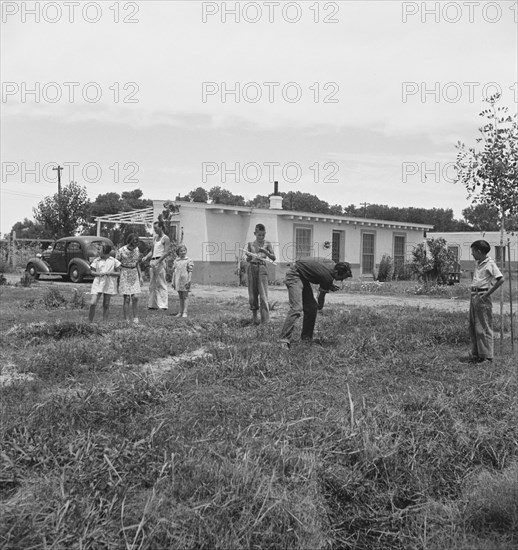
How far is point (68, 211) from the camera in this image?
43812 millimetres

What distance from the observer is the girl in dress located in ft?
38.3

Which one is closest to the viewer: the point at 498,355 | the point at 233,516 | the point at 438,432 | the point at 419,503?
the point at 233,516

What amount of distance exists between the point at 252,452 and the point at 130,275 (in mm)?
7582

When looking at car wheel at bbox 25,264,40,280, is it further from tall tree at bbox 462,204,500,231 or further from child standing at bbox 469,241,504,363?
child standing at bbox 469,241,504,363

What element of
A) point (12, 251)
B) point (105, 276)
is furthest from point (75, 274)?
point (105, 276)

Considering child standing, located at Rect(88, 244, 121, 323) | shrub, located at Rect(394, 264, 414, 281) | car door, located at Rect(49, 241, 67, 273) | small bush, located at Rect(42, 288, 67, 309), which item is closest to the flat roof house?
shrub, located at Rect(394, 264, 414, 281)

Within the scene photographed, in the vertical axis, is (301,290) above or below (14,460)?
above

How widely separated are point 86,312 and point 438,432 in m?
8.94

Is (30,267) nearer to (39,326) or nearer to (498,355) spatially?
(39,326)

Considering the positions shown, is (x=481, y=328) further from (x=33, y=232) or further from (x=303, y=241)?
(x=33, y=232)

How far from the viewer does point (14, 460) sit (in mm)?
4363

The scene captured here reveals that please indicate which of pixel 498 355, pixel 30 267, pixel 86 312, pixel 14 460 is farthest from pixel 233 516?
pixel 30 267

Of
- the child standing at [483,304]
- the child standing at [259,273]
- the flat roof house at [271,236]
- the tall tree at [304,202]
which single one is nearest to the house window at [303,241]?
the flat roof house at [271,236]

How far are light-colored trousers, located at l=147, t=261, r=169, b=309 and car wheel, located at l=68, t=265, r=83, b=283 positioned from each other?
47.3 ft
